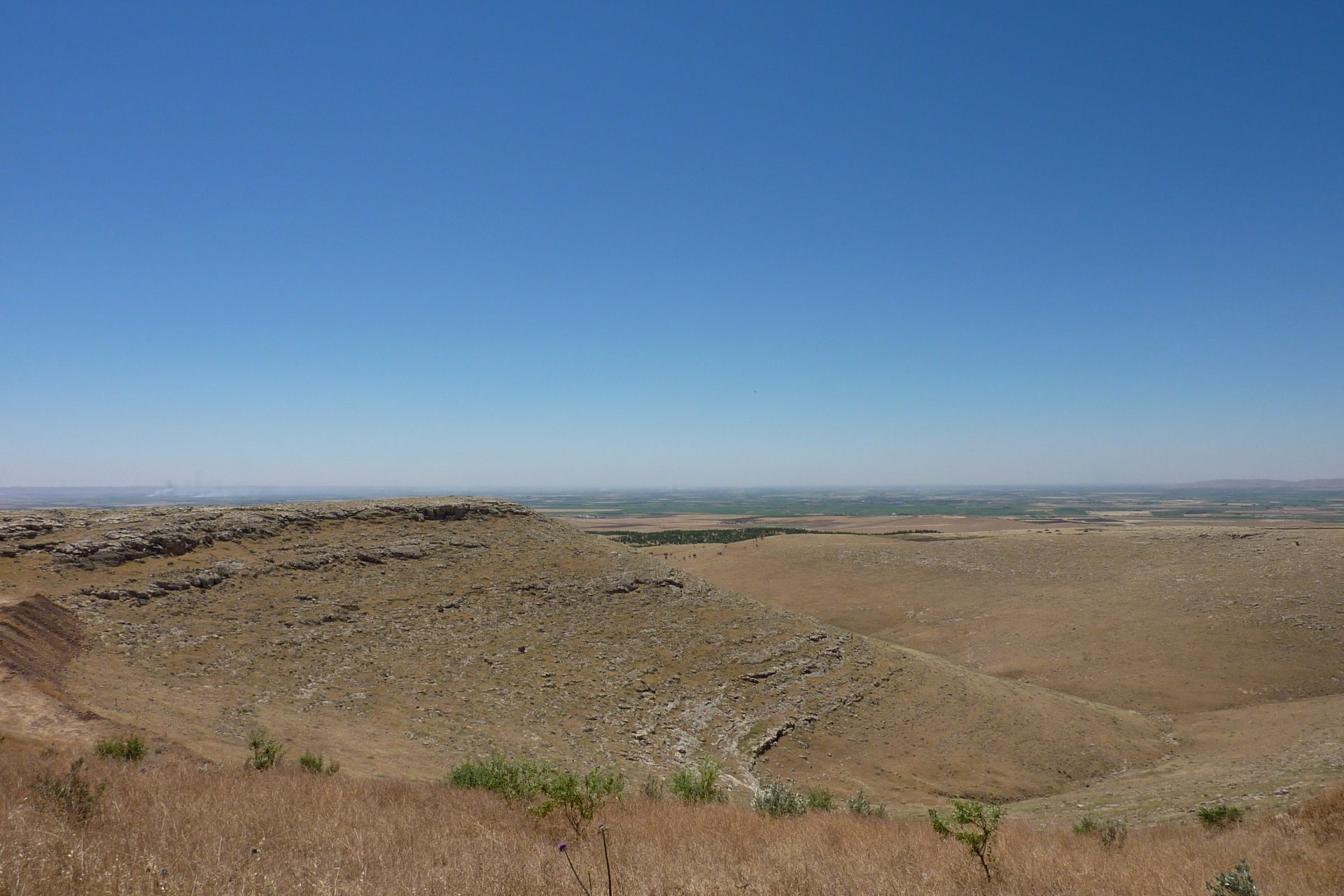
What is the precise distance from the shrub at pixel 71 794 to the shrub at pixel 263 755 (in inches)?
146

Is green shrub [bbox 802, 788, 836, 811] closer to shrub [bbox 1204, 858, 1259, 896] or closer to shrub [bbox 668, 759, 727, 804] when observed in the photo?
shrub [bbox 668, 759, 727, 804]

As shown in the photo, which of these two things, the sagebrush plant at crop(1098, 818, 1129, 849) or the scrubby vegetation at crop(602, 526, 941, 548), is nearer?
the sagebrush plant at crop(1098, 818, 1129, 849)

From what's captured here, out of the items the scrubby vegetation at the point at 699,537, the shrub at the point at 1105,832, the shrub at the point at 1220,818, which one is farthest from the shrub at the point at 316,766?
the scrubby vegetation at the point at 699,537

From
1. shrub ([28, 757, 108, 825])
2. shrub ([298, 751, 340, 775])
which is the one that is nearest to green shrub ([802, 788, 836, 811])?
shrub ([298, 751, 340, 775])

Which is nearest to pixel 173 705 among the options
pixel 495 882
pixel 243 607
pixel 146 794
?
pixel 243 607

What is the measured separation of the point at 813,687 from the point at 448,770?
1528 centimetres

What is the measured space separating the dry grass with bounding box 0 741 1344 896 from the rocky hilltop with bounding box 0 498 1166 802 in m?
4.80

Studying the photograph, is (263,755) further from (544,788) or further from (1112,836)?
(1112,836)

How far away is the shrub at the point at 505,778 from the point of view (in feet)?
35.0

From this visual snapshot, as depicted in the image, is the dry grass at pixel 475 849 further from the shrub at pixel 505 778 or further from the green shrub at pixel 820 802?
the green shrub at pixel 820 802

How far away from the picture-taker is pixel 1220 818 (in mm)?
12250

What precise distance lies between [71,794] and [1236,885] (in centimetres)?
1415

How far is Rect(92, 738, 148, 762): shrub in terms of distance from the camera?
10844mm

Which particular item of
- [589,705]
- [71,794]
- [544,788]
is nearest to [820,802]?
[544,788]
